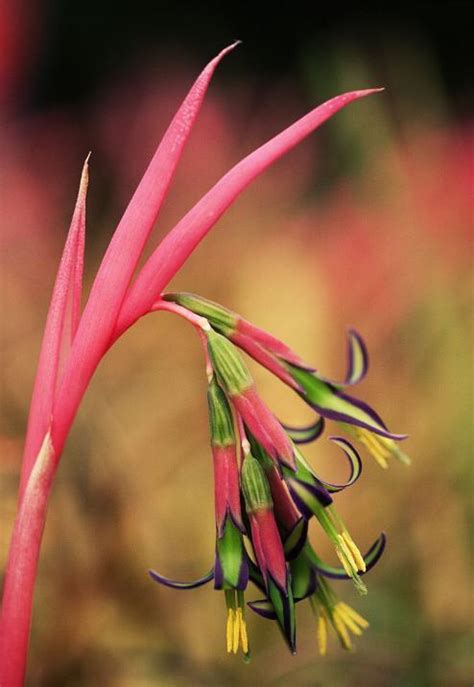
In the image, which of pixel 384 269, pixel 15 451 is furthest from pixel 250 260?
pixel 15 451

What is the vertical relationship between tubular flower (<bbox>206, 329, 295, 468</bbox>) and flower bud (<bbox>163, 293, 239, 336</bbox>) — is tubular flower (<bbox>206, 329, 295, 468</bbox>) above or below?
below

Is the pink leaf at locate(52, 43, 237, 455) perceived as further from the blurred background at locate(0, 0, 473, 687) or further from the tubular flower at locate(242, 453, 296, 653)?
the blurred background at locate(0, 0, 473, 687)

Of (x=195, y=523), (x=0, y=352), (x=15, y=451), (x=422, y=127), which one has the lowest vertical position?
(x=195, y=523)

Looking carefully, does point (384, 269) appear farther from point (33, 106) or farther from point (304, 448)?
point (33, 106)

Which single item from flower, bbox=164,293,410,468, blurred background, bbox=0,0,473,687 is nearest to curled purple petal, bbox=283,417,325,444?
flower, bbox=164,293,410,468

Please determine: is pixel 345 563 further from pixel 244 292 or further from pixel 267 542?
pixel 244 292

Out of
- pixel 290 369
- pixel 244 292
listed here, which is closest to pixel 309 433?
pixel 290 369
